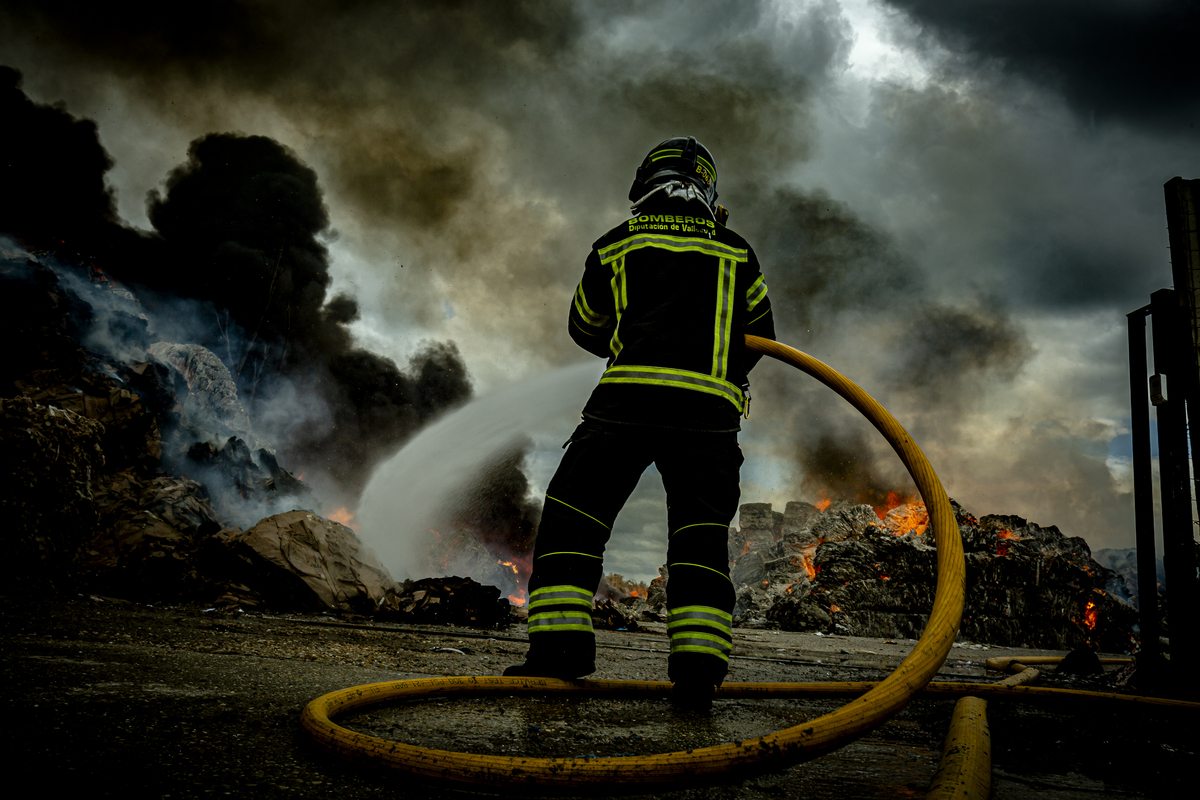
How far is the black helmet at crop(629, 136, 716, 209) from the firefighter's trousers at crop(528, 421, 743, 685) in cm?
112

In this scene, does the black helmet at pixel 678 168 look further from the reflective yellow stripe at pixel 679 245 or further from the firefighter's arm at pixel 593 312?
the firefighter's arm at pixel 593 312

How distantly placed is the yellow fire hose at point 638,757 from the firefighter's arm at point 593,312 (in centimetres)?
129

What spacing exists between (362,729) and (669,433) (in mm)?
1228

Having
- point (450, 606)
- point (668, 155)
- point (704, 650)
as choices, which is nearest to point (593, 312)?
point (668, 155)

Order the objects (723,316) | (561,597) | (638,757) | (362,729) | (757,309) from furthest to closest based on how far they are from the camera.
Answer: (757,309)
(723,316)
(561,597)
(362,729)
(638,757)

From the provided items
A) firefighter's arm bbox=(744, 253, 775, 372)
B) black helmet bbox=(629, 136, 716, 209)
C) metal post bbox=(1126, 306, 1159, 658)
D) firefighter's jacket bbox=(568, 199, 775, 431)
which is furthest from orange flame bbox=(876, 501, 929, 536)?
firefighter's jacket bbox=(568, 199, 775, 431)

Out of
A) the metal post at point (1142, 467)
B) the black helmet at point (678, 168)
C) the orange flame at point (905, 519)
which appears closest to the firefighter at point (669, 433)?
the black helmet at point (678, 168)

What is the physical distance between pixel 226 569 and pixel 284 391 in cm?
2251

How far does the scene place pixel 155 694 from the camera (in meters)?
1.39

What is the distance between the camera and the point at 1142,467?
131 inches

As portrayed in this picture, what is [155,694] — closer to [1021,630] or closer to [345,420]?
[1021,630]

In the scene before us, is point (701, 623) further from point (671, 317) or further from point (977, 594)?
point (977, 594)

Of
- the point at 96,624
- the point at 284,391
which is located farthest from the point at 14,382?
the point at 284,391

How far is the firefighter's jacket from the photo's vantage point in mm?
2078
